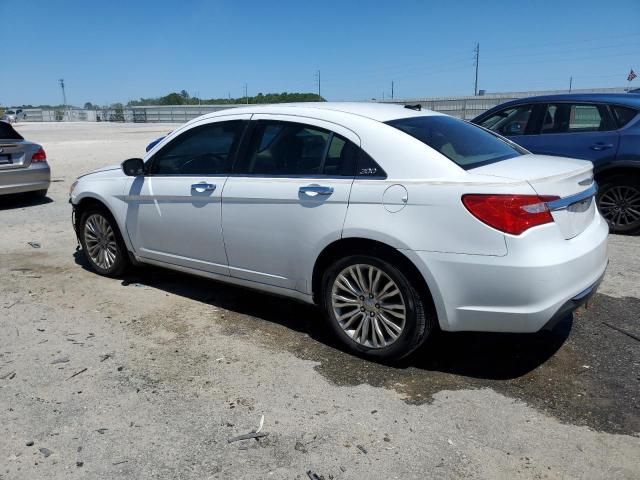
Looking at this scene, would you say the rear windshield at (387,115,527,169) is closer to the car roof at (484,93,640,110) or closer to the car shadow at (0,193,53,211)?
the car roof at (484,93,640,110)

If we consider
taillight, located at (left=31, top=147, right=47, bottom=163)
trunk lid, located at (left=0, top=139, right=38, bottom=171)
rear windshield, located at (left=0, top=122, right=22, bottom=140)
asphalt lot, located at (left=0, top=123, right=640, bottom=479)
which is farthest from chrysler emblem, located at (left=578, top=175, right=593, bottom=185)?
rear windshield, located at (left=0, top=122, right=22, bottom=140)

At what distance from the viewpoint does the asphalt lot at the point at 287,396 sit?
275 centimetres

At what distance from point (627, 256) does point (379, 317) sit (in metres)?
3.84

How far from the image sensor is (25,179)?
9.49 meters

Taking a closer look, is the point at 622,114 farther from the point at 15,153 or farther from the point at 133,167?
the point at 15,153

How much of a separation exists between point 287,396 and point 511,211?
1.69 metres

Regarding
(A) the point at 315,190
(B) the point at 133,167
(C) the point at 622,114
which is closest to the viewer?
(A) the point at 315,190

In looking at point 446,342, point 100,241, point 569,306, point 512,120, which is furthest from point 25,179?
point 569,306

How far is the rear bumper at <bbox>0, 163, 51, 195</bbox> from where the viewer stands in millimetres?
9238

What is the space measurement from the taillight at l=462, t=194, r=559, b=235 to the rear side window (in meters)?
4.56

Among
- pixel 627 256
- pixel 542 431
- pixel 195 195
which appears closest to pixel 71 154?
pixel 195 195

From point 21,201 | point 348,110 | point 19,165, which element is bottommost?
point 21,201

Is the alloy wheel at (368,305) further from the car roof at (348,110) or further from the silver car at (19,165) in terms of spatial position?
the silver car at (19,165)

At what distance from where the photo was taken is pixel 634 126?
6.76 m
